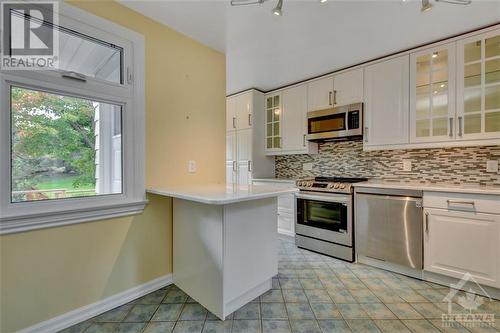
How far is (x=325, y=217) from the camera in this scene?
9.30 feet

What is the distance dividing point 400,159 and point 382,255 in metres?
1.23

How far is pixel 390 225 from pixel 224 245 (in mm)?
1841

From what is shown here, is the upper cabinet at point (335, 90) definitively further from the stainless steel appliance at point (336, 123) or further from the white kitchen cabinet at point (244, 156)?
the white kitchen cabinet at point (244, 156)

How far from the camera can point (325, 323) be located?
157 centimetres

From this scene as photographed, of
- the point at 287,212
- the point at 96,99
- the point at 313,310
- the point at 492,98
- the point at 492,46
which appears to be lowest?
the point at 313,310

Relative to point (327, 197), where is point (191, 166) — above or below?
above

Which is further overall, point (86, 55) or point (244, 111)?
point (244, 111)

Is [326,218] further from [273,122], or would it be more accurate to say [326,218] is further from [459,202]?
[273,122]

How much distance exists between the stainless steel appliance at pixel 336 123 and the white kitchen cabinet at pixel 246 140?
3.11 ft

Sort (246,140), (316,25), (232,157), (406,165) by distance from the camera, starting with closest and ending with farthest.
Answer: (316,25)
(406,165)
(246,140)
(232,157)

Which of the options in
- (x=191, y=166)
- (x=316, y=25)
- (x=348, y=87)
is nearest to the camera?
(x=316, y=25)

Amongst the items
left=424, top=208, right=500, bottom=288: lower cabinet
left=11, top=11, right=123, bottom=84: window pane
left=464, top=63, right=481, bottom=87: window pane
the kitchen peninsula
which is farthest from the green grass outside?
left=464, top=63, right=481, bottom=87: window pane

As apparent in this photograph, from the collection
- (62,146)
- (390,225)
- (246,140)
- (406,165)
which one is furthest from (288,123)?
(62,146)

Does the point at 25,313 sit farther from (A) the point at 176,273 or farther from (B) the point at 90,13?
(B) the point at 90,13
